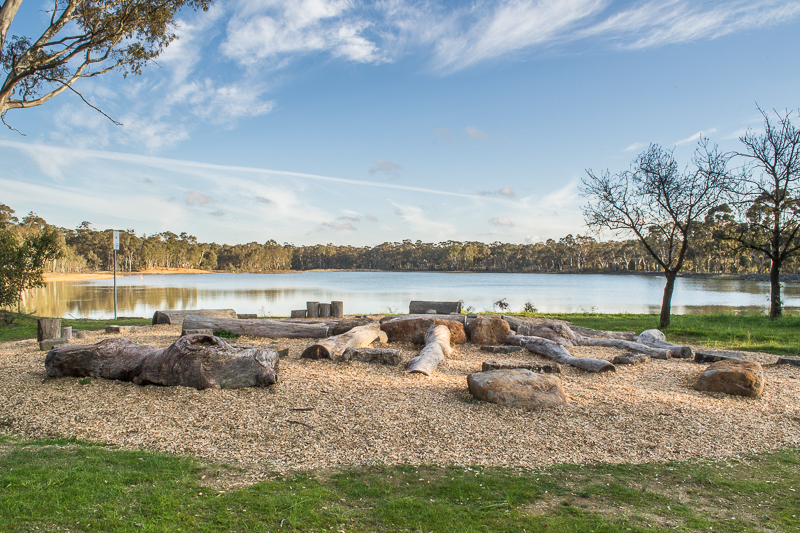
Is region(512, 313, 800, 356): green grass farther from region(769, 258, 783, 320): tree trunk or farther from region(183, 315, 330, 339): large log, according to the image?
region(183, 315, 330, 339): large log

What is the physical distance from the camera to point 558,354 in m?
8.68

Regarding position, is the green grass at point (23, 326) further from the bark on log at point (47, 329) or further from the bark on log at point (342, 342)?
the bark on log at point (342, 342)

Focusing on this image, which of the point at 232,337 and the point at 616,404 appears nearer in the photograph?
the point at 616,404

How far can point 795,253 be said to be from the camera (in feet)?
55.3

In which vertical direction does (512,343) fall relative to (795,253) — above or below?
below

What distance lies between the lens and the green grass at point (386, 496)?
3.02 m

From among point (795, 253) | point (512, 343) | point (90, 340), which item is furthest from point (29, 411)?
point (795, 253)

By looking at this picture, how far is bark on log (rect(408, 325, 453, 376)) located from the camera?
7.37 m

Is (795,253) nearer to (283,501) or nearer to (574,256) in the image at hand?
(283,501)

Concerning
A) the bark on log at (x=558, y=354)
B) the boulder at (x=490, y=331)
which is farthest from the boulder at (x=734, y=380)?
the boulder at (x=490, y=331)

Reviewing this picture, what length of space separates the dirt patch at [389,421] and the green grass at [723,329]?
15.7ft

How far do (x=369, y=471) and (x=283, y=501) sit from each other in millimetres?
858

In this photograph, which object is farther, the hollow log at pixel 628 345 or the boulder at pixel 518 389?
the hollow log at pixel 628 345

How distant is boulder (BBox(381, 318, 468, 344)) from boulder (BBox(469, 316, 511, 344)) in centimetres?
32
